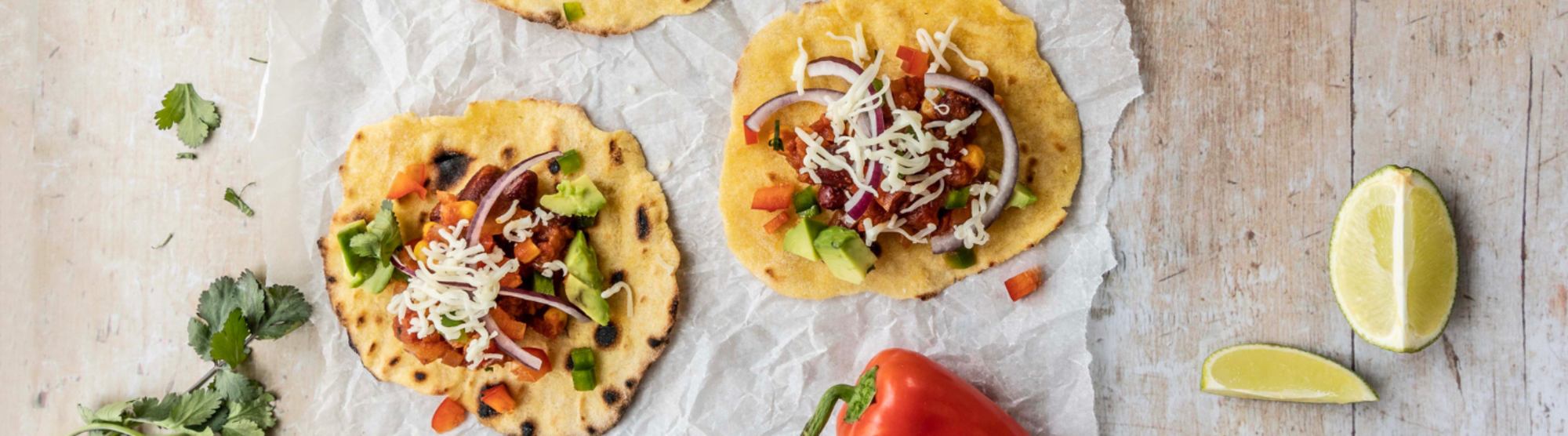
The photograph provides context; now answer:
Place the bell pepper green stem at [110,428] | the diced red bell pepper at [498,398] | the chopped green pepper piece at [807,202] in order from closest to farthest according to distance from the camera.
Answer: the chopped green pepper piece at [807,202], the diced red bell pepper at [498,398], the bell pepper green stem at [110,428]

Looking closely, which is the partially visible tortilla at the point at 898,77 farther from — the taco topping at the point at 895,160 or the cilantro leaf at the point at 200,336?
the cilantro leaf at the point at 200,336

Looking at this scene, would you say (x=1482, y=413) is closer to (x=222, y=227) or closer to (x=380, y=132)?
(x=380, y=132)

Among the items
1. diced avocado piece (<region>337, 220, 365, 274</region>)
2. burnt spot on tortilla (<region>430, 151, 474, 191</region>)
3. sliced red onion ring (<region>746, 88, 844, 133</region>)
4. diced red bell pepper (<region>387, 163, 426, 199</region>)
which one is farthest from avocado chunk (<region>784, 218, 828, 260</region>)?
diced avocado piece (<region>337, 220, 365, 274</region>)

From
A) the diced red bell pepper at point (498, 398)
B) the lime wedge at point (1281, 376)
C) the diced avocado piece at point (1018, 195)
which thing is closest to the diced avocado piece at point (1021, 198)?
the diced avocado piece at point (1018, 195)

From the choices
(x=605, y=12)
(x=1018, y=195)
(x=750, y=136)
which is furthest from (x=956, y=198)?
(x=605, y=12)

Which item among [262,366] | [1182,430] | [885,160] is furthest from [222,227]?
[1182,430]

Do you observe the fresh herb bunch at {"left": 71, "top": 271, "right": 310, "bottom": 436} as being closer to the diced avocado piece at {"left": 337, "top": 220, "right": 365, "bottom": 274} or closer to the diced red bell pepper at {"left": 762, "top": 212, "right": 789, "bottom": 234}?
the diced avocado piece at {"left": 337, "top": 220, "right": 365, "bottom": 274}
